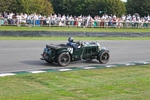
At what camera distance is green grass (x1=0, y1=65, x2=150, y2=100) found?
7.37 meters

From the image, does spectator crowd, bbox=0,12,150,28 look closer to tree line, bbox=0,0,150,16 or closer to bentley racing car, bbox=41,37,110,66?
bentley racing car, bbox=41,37,110,66

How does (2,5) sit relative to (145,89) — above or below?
above

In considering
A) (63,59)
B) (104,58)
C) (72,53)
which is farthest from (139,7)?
(63,59)

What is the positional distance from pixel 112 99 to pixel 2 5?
185 ft

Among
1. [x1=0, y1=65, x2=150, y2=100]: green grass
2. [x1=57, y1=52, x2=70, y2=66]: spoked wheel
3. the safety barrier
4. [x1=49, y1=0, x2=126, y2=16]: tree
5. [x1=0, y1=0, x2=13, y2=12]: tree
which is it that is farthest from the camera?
[x1=49, y1=0, x2=126, y2=16]: tree

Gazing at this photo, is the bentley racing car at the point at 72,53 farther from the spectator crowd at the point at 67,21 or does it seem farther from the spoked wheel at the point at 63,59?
the spectator crowd at the point at 67,21

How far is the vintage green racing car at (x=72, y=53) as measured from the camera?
11.9 meters

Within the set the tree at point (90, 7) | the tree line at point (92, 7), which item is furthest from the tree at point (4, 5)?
the tree at point (90, 7)

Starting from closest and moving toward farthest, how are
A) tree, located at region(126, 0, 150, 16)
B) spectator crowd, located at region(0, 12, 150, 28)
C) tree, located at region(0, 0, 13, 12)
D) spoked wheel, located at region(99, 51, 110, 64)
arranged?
spoked wheel, located at region(99, 51, 110, 64) → spectator crowd, located at region(0, 12, 150, 28) → tree, located at region(0, 0, 13, 12) → tree, located at region(126, 0, 150, 16)

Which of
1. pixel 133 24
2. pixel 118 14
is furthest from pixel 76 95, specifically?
pixel 118 14

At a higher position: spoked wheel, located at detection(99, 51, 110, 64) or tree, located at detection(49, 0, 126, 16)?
tree, located at detection(49, 0, 126, 16)

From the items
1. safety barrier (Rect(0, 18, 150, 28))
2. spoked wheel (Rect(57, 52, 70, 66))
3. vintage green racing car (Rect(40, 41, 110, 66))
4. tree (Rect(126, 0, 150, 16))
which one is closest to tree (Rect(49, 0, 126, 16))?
tree (Rect(126, 0, 150, 16))

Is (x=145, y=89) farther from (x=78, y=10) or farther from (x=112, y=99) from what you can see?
(x=78, y=10)

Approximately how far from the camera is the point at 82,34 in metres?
25.8
